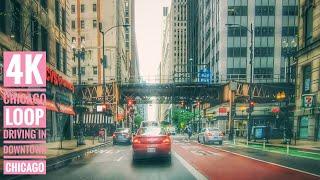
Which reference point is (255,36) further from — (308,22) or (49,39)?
(49,39)

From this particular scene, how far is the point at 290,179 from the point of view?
415 inches

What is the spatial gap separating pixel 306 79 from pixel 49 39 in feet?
78.9

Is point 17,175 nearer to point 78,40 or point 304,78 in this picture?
point 304,78

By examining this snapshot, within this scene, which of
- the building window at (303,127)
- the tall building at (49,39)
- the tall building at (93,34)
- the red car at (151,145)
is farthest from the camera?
the tall building at (93,34)

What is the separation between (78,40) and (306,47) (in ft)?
183

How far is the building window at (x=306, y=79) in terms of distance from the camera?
3478cm

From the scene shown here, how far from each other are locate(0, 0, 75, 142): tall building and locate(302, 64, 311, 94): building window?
22143 mm

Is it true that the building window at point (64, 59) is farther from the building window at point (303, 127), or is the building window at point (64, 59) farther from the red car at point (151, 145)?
the building window at point (303, 127)

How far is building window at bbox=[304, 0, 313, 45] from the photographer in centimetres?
3444

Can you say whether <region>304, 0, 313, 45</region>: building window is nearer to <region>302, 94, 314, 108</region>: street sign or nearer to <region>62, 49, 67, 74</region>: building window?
<region>302, 94, 314, 108</region>: street sign

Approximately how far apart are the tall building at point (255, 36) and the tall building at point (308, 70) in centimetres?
3618

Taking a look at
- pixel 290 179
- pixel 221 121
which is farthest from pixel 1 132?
pixel 221 121

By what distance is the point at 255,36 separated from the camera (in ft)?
244

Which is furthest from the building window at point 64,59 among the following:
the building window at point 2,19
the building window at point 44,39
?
the building window at point 2,19
